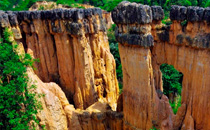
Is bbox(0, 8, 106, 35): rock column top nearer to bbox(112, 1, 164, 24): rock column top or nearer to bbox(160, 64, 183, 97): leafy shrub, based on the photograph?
bbox(112, 1, 164, 24): rock column top

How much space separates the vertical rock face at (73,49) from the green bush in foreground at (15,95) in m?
2.32

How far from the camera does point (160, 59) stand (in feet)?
38.2

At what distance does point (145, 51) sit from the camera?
10.7m

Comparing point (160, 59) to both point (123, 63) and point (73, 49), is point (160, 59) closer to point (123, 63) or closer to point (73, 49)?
point (123, 63)

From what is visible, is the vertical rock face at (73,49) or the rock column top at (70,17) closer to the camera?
the rock column top at (70,17)

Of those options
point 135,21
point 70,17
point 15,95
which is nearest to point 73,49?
point 70,17

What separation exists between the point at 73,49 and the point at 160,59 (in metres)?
5.91

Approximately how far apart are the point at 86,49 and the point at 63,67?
235 cm

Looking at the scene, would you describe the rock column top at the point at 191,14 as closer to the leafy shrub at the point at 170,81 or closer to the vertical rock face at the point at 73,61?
the vertical rock face at the point at 73,61

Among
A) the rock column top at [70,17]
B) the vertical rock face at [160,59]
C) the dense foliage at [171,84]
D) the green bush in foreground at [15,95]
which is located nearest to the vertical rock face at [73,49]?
the rock column top at [70,17]

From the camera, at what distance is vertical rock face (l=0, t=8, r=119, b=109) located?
46.1 feet

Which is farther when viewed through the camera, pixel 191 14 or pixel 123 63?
pixel 123 63

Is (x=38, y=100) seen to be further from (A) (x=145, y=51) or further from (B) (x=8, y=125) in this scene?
(A) (x=145, y=51)

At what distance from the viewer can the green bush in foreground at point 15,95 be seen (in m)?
10.0
